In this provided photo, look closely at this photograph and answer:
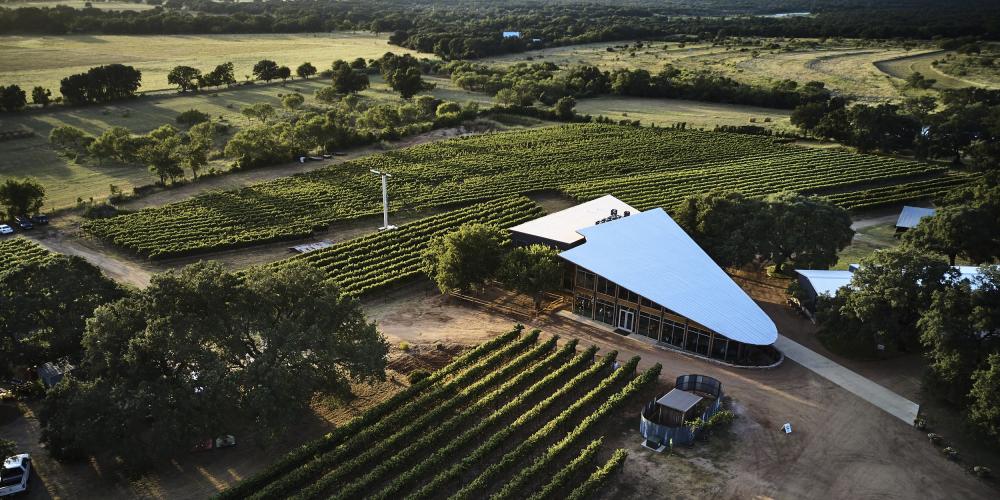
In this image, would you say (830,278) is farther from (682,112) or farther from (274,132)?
(682,112)

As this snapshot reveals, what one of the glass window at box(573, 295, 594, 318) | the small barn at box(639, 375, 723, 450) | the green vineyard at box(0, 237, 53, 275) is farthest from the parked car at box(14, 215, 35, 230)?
the small barn at box(639, 375, 723, 450)

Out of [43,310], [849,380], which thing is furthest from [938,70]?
[43,310]

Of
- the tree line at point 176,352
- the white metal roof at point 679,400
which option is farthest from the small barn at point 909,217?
the tree line at point 176,352

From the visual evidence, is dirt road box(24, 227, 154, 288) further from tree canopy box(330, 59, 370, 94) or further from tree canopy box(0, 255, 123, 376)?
tree canopy box(330, 59, 370, 94)

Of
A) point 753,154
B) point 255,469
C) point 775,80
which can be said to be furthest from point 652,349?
point 775,80

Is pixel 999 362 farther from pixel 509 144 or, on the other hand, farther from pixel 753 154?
pixel 509 144

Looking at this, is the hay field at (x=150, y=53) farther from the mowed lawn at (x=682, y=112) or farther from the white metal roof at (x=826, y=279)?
the white metal roof at (x=826, y=279)
